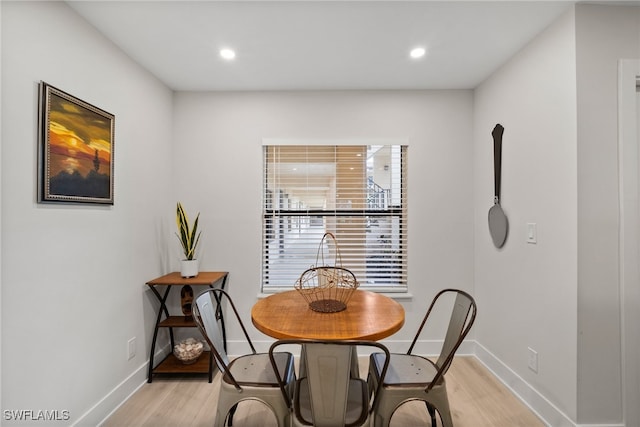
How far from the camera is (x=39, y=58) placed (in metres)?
1.50

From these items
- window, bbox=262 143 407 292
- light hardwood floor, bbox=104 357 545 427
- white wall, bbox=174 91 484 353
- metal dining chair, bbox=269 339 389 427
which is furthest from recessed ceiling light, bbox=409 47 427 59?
light hardwood floor, bbox=104 357 545 427

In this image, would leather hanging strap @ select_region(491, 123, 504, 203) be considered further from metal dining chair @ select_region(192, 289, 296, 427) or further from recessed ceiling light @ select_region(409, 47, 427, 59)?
metal dining chair @ select_region(192, 289, 296, 427)

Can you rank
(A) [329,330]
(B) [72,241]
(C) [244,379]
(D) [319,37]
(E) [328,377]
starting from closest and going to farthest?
(E) [328,377] → (A) [329,330] → (C) [244,379] → (B) [72,241] → (D) [319,37]

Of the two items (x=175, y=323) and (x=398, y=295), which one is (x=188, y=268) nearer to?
(x=175, y=323)

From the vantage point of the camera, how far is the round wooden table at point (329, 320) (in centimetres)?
141

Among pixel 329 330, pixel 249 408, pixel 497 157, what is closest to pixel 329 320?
pixel 329 330

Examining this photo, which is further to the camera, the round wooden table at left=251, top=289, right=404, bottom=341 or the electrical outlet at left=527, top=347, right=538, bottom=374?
the electrical outlet at left=527, top=347, right=538, bottom=374

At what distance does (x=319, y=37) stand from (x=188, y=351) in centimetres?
262

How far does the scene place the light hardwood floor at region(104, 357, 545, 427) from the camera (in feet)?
6.24

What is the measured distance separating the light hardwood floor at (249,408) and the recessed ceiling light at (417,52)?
8.31 feet

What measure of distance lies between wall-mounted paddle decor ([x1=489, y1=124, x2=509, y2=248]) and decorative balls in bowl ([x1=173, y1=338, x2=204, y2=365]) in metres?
2.65

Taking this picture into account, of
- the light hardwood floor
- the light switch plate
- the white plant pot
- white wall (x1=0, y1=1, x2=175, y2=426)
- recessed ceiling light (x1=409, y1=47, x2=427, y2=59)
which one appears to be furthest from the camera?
the white plant pot

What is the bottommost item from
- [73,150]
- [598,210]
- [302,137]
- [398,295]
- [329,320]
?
[398,295]

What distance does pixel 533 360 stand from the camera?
6.64 feet
